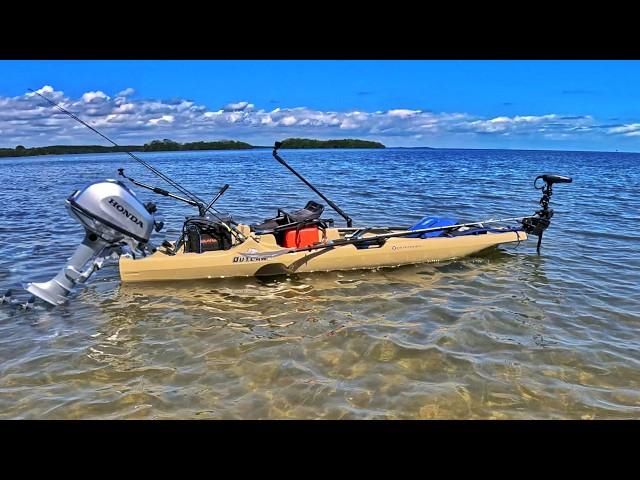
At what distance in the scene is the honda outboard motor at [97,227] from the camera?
23.1ft

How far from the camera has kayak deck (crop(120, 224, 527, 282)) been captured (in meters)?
8.37

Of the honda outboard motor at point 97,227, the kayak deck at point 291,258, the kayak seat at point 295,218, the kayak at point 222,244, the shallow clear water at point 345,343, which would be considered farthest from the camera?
the kayak seat at point 295,218

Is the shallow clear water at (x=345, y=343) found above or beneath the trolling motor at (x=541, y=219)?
beneath

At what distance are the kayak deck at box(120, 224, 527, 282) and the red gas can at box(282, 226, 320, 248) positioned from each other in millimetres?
254

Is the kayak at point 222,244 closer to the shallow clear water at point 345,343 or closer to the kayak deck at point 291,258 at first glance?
the kayak deck at point 291,258

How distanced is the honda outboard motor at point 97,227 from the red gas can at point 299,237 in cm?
268

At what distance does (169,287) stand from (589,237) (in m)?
10.5

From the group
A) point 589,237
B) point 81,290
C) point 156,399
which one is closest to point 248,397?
point 156,399

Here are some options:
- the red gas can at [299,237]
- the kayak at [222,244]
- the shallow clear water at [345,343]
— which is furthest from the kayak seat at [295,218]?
the shallow clear water at [345,343]

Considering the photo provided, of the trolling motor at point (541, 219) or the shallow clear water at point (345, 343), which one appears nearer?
the shallow clear water at point (345, 343)

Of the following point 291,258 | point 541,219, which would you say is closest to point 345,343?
point 291,258

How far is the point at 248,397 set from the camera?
4824 mm

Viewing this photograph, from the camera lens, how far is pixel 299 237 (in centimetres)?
921
